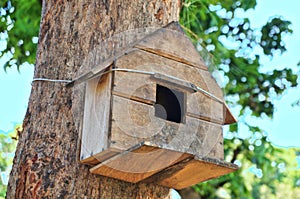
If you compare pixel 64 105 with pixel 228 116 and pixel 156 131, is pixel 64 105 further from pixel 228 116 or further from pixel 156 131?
pixel 228 116

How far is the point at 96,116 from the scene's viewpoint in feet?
5.53

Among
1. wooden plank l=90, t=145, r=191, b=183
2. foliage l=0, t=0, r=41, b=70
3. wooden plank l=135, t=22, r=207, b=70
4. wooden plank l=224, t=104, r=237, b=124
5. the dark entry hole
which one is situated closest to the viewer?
wooden plank l=90, t=145, r=191, b=183

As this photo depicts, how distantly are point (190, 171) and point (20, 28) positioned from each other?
245 centimetres

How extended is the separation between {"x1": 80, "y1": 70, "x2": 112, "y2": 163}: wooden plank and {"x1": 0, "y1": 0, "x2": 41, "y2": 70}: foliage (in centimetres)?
211

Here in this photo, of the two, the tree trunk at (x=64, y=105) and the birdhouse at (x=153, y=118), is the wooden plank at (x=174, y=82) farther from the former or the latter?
the tree trunk at (x=64, y=105)

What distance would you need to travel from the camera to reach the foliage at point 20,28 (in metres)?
3.71

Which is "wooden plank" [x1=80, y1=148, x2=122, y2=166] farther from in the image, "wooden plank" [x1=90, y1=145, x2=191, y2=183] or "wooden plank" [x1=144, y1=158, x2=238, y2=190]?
"wooden plank" [x1=144, y1=158, x2=238, y2=190]

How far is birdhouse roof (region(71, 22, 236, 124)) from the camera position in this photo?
1.74m

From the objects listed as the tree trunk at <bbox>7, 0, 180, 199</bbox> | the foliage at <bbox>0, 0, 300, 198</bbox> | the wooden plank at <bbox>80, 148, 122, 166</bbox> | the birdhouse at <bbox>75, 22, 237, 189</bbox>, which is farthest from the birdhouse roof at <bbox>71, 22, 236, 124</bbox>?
the foliage at <bbox>0, 0, 300, 198</bbox>

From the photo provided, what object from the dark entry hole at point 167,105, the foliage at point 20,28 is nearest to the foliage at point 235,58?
the foliage at point 20,28

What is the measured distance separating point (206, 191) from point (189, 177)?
10.2 feet

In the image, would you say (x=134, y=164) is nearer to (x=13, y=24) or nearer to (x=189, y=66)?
(x=189, y=66)

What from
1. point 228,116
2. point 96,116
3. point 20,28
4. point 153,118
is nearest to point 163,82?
point 153,118

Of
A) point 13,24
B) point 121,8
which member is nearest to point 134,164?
point 121,8
